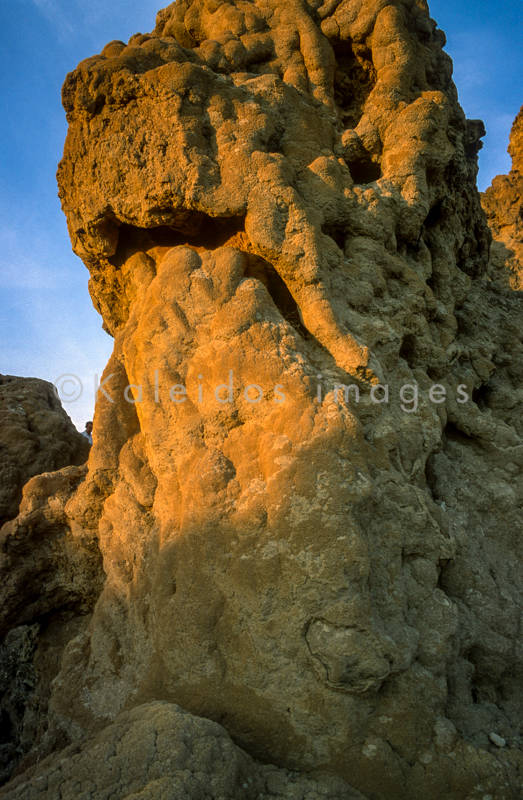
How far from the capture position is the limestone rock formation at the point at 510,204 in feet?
23.2

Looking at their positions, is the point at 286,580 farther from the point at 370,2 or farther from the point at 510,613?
the point at 370,2

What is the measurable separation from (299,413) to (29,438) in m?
3.78

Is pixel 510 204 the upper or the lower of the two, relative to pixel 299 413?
upper

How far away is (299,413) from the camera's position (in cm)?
296

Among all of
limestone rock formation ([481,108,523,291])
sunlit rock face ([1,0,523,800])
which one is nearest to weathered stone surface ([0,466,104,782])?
sunlit rock face ([1,0,523,800])

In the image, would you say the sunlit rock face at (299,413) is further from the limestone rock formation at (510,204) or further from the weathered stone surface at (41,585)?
the limestone rock formation at (510,204)

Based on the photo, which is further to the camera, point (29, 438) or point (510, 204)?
point (510, 204)

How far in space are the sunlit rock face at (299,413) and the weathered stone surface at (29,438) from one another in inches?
59.0

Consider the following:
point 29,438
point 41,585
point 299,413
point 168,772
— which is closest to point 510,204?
point 299,413

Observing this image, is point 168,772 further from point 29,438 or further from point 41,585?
point 29,438

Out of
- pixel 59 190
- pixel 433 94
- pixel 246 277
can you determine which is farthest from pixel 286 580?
pixel 433 94

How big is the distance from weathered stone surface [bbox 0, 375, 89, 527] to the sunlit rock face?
1.50m

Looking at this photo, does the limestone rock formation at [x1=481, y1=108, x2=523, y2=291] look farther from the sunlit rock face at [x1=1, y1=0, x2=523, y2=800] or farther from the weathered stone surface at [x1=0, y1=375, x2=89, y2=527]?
the weathered stone surface at [x1=0, y1=375, x2=89, y2=527]

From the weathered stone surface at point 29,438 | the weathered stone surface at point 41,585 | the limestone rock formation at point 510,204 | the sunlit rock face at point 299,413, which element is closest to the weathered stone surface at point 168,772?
the sunlit rock face at point 299,413
